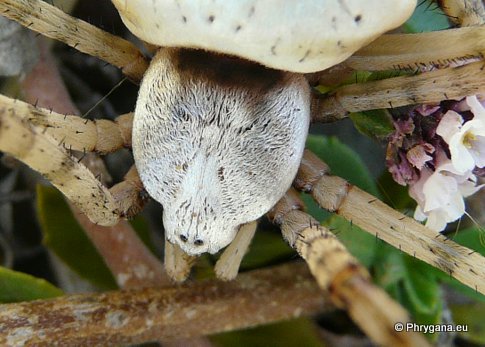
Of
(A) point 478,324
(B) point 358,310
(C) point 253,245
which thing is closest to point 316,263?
(B) point 358,310

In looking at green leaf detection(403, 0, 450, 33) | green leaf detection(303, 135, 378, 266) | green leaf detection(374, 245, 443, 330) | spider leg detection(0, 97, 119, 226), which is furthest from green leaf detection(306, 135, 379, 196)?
spider leg detection(0, 97, 119, 226)

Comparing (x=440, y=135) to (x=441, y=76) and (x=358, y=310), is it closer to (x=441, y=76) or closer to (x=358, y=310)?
(x=441, y=76)

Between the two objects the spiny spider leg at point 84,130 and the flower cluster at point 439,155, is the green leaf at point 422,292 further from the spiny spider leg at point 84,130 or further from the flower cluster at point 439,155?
the spiny spider leg at point 84,130

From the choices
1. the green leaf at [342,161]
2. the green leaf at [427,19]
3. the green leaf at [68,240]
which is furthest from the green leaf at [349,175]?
the green leaf at [68,240]

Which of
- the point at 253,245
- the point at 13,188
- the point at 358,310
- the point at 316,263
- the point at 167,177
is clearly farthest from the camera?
the point at 13,188

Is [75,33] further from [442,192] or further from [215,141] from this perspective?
[442,192]

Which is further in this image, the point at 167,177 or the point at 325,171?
the point at 325,171

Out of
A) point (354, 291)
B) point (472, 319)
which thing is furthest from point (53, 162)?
point (472, 319)

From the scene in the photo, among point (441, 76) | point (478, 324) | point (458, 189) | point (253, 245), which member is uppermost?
point (441, 76)

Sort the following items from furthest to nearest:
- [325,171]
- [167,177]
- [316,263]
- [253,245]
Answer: [253,245] → [325,171] → [167,177] → [316,263]
